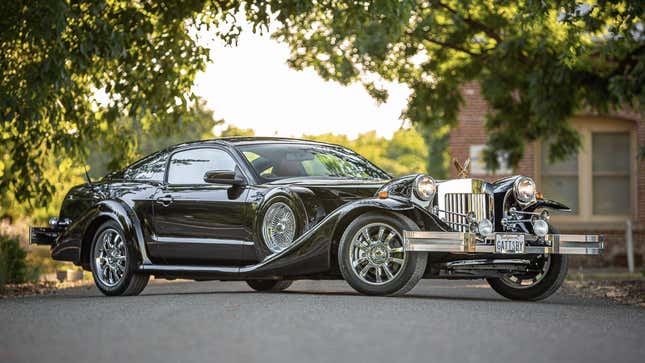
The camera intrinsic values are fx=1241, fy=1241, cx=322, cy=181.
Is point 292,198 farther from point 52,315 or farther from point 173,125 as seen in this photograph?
point 173,125

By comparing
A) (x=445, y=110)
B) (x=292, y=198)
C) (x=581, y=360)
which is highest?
(x=445, y=110)

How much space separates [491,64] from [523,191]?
A: 10.6 metres

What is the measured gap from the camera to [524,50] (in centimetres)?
2186

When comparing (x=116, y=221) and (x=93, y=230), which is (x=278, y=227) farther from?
(x=93, y=230)

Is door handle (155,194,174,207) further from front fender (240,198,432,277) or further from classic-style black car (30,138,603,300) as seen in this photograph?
front fender (240,198,432,277)

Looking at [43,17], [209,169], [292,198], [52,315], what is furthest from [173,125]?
[52,315]

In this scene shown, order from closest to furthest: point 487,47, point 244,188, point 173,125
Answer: point 244,188 → point 173,125 → point 487,47

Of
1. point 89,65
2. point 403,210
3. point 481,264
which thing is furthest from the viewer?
point 89,65

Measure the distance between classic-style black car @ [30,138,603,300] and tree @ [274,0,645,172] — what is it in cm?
562

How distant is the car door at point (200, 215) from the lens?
12234 millimetres

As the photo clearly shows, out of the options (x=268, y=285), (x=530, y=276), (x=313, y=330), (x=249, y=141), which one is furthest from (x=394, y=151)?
(x=313, y=330)

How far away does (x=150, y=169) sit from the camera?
44.7 ft

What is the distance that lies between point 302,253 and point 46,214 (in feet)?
47.2

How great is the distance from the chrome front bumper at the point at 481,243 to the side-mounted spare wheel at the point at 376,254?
18 centimetres
